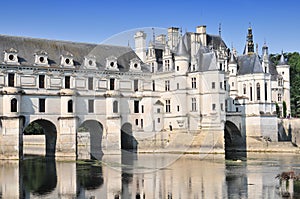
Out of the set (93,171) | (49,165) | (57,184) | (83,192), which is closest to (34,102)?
(49,165)

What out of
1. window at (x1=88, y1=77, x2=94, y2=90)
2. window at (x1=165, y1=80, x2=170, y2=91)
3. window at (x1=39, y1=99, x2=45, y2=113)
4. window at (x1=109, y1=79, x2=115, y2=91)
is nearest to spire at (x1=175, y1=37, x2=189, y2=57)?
window at (x1=165, y1=80, x2=170, y2=91)

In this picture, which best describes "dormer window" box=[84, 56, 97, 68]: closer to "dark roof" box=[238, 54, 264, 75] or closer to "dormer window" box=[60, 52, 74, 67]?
"dormer window" box=[60, 52, 74, 67]

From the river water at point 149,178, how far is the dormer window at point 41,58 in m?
9.25

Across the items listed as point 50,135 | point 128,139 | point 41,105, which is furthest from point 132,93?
point 41,105

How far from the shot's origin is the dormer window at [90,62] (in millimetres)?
58312

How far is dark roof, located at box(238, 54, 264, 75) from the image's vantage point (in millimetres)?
65625

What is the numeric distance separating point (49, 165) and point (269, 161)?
18469 mm

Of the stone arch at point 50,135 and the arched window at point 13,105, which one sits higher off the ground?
the arched window at point 13,105

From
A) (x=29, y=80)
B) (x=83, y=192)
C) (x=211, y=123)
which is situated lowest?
(x=83, y=192)

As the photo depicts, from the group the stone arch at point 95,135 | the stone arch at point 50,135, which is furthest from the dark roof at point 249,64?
the stone arch at point 50,135

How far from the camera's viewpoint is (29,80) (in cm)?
5388

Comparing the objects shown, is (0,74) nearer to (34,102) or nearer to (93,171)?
(34,102)

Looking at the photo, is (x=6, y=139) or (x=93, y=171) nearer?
(x=93, y=171)

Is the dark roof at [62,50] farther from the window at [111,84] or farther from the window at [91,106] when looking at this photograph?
the window at [91,106]
